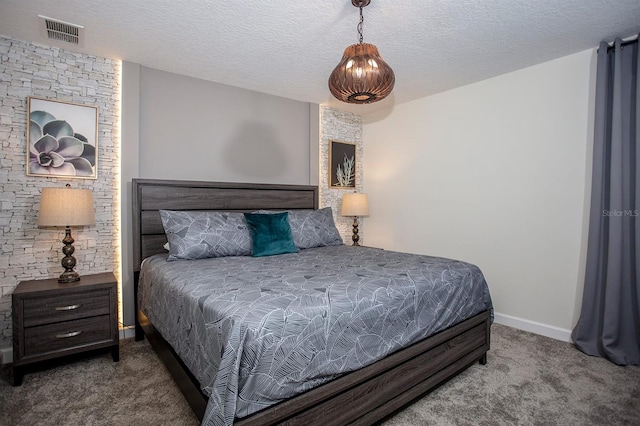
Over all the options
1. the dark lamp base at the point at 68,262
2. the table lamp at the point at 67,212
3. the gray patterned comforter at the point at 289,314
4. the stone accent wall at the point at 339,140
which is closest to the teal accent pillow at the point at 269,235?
the gray patterned comforter at the point at 289,314

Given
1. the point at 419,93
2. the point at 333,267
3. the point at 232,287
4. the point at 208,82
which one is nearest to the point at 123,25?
the point at 208,82

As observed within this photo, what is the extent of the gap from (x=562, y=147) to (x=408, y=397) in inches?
99.1

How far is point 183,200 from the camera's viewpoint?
314cm

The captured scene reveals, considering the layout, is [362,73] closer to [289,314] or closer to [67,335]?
[289,314]

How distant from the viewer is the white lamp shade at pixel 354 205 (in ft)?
13.7

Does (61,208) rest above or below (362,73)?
below

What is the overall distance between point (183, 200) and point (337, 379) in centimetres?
234

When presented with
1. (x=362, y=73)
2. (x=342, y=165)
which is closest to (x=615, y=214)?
(x=362, y=73)

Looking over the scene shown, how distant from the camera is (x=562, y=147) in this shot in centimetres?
286

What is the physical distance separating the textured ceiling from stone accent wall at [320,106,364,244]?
1.20 meters

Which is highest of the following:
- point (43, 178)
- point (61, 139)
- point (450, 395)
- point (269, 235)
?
point (61, 139)

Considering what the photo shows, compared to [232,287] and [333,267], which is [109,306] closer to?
[232,287]

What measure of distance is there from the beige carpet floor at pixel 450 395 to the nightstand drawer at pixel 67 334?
0.65 feet

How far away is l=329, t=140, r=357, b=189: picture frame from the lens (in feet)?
14.5
